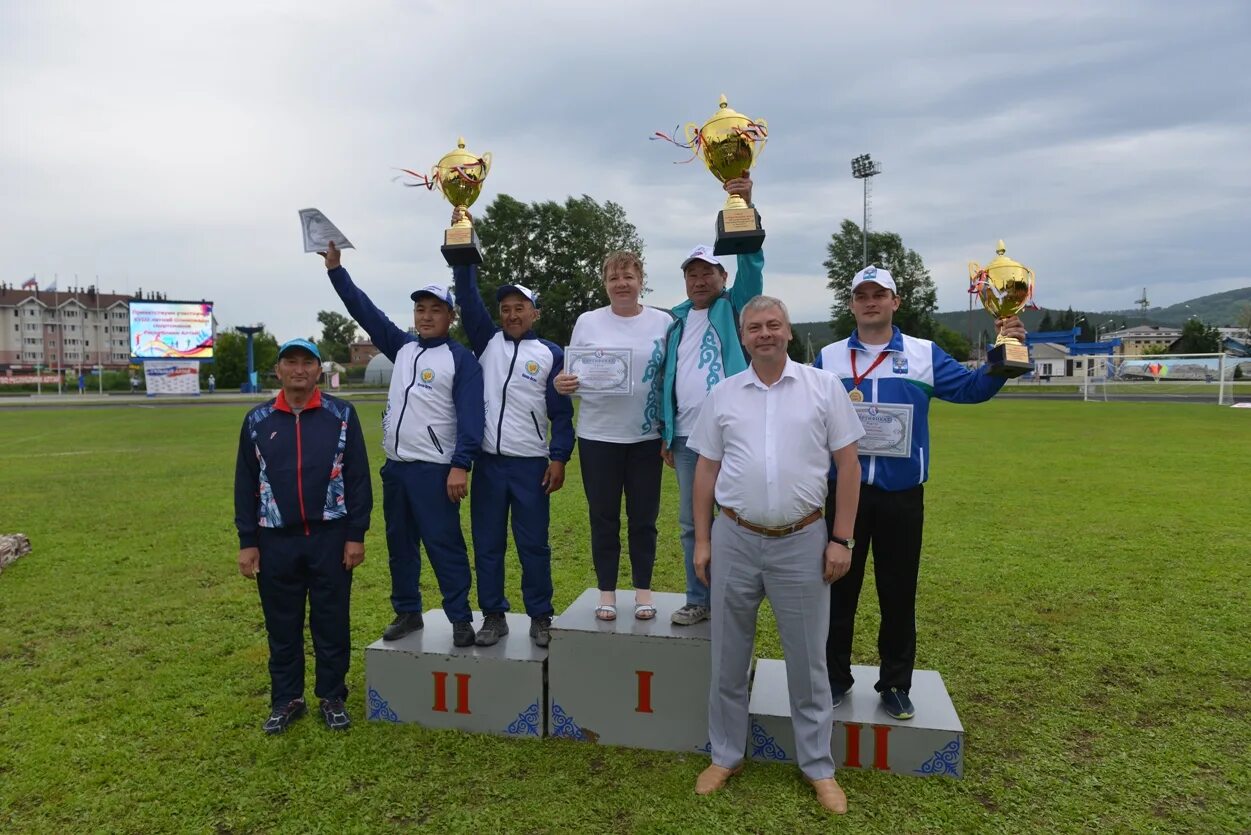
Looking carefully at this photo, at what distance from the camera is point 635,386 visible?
372cm

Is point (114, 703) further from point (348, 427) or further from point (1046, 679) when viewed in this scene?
point (1046, 679)

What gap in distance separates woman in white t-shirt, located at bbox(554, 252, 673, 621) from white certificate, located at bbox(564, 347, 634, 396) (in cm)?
3

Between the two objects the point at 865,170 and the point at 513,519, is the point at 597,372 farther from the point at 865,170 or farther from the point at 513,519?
the point at 865,170

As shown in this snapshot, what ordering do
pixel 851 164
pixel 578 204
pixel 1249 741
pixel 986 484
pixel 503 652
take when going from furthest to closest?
pixel 851 164
pixel 578 204
pixel 986 484
pixel 503 652
pixel 1249 741

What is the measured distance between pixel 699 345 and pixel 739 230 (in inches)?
22.5

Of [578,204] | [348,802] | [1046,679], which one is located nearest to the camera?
[348,802]

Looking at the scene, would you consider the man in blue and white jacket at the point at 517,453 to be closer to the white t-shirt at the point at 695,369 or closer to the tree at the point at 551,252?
the white t-shirt at the point at 695,369

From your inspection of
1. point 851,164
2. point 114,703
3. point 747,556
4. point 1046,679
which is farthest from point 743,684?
point 851,164

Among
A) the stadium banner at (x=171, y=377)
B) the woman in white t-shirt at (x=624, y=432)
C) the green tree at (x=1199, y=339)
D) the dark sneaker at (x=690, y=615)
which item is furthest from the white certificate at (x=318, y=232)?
the green tree at (x=1199, y=339)

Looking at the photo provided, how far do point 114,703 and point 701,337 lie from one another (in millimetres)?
3630

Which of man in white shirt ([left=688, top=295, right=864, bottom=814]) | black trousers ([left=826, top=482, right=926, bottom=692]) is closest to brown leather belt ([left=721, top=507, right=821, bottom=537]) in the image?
man in white shirt ([left=688, top=295, right=864, bottom=814])

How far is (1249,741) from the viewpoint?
3.63 m

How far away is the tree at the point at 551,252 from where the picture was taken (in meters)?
40.4

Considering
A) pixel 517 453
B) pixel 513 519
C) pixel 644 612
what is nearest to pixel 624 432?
pixel 517 453
